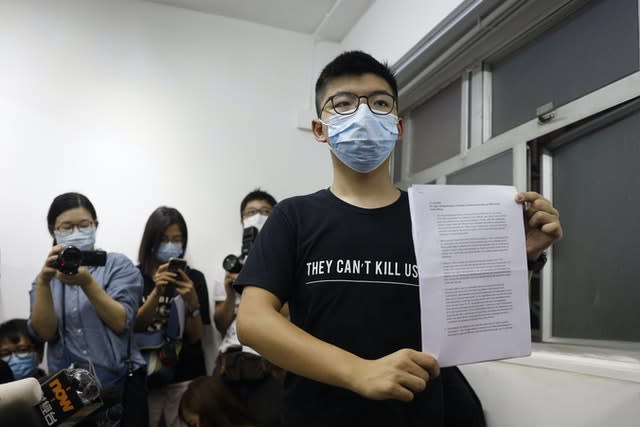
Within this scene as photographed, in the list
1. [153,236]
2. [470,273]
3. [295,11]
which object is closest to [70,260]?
[153,236]

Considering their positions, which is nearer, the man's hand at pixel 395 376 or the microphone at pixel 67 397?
the microphone at pixel 67 397

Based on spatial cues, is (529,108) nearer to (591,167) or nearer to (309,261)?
(591,167)

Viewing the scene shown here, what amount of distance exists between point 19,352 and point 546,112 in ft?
7.59

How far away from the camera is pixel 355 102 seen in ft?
3.26

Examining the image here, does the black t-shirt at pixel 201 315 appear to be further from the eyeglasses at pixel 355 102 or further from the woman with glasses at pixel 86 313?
the eyeglasses at pixel 355 102

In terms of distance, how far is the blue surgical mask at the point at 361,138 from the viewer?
982 mm

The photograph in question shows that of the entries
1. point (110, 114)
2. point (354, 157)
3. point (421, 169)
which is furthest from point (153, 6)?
point (354, 157)

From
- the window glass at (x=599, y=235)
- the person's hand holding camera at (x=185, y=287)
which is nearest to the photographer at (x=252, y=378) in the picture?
the person's hand holding camera at (x=185, y=287)

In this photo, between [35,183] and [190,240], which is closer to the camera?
[35,183]

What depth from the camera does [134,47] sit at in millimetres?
2930

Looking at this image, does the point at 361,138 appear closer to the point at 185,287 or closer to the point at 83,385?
the point at 83,385

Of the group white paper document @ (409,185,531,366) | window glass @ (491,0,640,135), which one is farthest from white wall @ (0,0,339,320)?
white paper document @ (409,185,531,366)

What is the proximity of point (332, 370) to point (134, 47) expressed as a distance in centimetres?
277

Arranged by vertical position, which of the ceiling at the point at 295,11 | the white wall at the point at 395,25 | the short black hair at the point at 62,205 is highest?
the ceiling at the point at 295,11
